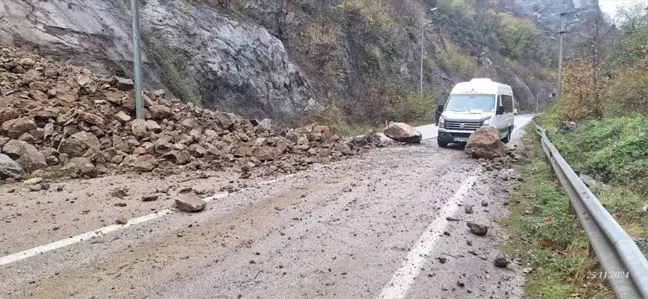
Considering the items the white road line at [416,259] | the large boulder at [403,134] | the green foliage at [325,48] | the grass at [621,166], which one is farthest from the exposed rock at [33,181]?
the green foliage at [325,48]

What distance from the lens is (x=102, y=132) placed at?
8.78m

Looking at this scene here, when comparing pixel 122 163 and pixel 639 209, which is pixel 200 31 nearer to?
pixel 122 163

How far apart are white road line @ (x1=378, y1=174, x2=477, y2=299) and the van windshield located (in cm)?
965

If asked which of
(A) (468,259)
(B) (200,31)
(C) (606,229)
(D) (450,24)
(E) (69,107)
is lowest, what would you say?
(A) (468,259)

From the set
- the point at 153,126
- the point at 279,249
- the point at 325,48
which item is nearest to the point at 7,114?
the point at 153,126

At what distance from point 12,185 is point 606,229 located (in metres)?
7.72

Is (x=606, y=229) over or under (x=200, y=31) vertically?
under

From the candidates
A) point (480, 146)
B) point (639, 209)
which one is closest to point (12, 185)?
point (639, 209)

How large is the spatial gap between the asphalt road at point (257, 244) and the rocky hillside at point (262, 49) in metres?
6.84

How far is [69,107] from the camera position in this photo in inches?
353

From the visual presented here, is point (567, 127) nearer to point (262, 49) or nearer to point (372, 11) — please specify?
point (262, 49)

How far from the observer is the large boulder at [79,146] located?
8070 mm

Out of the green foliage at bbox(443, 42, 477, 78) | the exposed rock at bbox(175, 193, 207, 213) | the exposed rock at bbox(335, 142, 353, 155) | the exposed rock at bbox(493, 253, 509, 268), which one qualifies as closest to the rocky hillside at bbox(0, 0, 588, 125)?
the exposed rock at bbox(335, 142, 353, 155)

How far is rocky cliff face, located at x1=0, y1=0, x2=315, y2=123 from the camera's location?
37.6 feet
